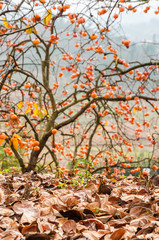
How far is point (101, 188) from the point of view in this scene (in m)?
1.99

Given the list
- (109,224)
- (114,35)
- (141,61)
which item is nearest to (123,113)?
(141,61)

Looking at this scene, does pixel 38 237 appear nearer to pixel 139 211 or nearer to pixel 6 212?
pixel 6 212

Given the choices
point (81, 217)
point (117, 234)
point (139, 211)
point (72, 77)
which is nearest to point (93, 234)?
point (117, 234)

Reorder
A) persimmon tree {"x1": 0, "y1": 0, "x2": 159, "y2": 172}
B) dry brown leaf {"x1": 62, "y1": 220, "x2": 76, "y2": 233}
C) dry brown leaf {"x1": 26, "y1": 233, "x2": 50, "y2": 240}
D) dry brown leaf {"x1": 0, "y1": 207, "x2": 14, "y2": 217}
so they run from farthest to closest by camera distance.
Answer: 1. persimmon tree {"x1": 0, "y1": 0, "x2": 159, "y2": 172}
2. dry brown leaf {"x1": 0, "y1": 207, "x2": 14, "y2": 217}
3. dry brown leaf {"x1": 62, "y1": 220, "x2": 76, "y2": 233}
4. dry brown leaf {"x1": 26, "y1": 233, "x2": 50, "y2": 240}

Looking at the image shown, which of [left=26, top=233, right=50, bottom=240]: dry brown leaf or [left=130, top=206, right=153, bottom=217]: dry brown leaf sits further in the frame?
[left=130, top=206, right=153, bottom=217]: dry brown leaf

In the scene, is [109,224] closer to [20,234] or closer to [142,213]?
[142,213]

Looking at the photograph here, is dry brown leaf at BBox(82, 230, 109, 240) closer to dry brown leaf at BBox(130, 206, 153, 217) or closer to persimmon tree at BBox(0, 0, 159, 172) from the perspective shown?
dry brown leaf at BBox(130, 206, 153, 217)

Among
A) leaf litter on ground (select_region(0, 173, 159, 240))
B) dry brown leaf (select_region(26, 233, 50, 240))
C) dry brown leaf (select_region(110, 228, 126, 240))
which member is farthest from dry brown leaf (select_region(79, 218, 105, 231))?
dry brown leaf (select_region(26, 233, 50, 240))

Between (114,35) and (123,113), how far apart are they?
1593 millimetres

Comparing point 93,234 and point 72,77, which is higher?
point 72,77

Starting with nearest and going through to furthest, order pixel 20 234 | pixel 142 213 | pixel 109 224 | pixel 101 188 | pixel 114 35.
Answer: pixel 20 234, pixel 109 224, pixel 142 213, pixel 101 188, pixel 114 35

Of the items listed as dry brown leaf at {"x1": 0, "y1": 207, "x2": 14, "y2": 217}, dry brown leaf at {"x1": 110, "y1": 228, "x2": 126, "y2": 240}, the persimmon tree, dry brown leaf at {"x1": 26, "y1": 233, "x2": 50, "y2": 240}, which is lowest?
dry brown leaf at {"x1": 110, "y1": 228, "x2": 126, "y2": 240}

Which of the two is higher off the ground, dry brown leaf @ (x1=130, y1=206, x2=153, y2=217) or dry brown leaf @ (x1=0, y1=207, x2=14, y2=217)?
dry brown leaf @ (x1=0, y1=207, x2=14, y2=217)

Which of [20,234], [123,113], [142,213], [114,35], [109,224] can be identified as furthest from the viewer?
[123,113]
